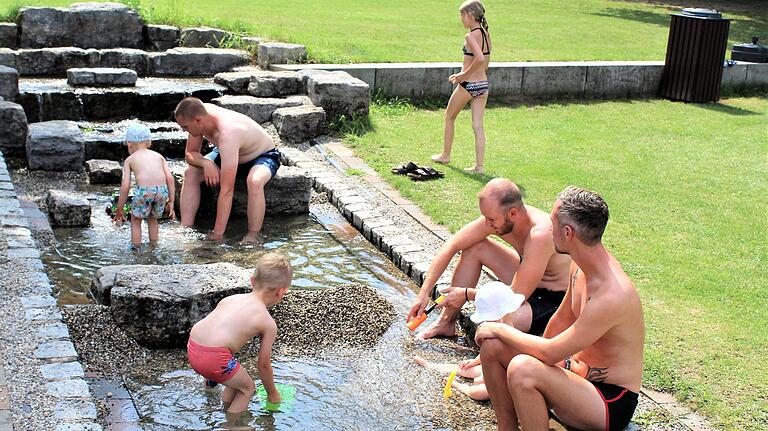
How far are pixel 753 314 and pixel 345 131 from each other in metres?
5.81

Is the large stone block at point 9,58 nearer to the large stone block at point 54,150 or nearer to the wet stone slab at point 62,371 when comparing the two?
the large stone block at point 54,150

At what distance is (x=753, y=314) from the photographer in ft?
19.8

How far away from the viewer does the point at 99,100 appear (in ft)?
36.4

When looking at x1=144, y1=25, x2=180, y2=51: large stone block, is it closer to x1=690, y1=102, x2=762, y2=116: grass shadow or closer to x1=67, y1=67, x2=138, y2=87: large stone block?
x1=67, y1=67, x2=138, y2=87: large stone block

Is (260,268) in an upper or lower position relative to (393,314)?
upper

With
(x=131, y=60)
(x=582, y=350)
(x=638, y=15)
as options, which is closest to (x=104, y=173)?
(x=131, y=60)

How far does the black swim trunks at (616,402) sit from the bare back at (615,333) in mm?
30

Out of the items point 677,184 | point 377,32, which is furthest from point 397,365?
point 377,32

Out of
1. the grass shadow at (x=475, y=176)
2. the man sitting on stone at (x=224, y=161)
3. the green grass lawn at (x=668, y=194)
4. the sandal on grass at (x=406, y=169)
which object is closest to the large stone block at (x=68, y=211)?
the man sitting on stone at (x=224, y=161)

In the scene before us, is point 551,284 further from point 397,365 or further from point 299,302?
point 299,302

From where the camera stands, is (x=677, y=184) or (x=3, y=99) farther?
(x=3, y=99)

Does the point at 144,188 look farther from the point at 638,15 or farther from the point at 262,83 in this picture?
the point at 638,15

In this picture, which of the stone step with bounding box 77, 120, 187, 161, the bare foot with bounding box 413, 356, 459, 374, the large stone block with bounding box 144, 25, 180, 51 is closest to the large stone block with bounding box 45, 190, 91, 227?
the stone step with bounding box 77, 120, 187, 161

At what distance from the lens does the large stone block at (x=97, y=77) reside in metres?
11.4
